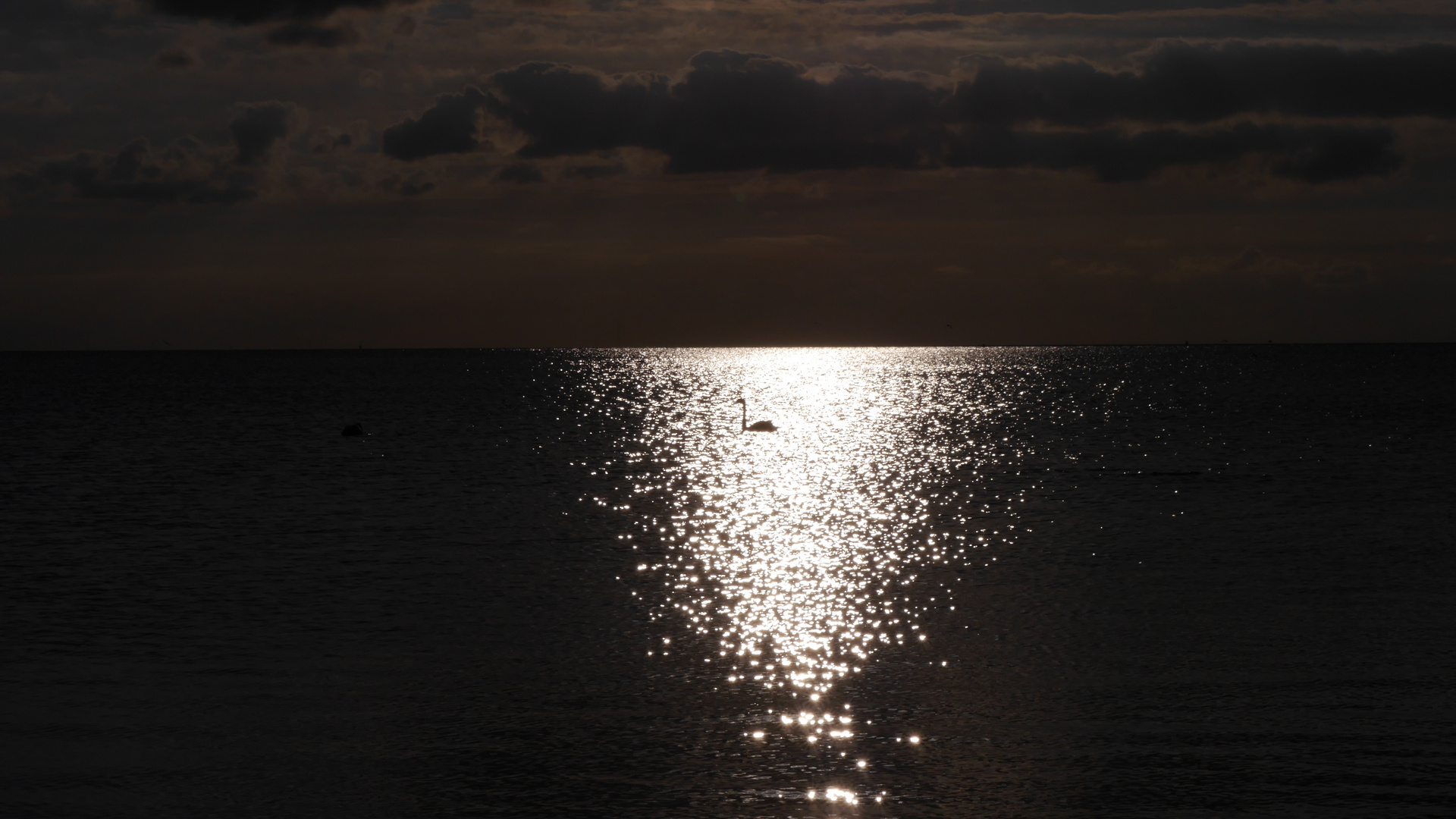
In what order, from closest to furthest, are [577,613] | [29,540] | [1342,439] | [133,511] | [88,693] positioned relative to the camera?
[88,693] → [577,613] → [29,540] → [133,511] → [1342,439]

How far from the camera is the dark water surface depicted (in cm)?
1852

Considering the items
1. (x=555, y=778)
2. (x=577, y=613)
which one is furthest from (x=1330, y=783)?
(x=577, y=613)

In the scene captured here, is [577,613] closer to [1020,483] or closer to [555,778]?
[555,778]

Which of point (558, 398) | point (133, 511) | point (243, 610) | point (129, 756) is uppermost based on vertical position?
point (558, 398)

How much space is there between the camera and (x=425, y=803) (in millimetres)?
17797

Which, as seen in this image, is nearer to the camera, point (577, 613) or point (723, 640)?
point (723, 640)

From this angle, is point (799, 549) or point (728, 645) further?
point (799, 549)

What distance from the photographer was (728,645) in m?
27.1

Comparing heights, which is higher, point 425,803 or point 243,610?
point 243,610

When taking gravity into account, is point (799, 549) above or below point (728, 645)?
above

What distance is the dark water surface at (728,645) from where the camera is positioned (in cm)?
1852

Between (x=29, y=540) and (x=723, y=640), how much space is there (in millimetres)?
27938

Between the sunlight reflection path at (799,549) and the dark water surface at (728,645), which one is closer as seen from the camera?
the dark water surface at (728,645)

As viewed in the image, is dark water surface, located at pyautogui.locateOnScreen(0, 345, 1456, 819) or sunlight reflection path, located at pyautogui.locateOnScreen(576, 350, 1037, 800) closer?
dark water surface, located at pyautogui.locateOnScreen(0, 345, 1456, 819)
